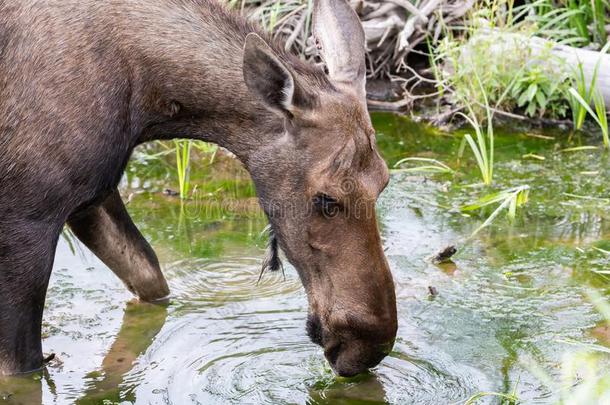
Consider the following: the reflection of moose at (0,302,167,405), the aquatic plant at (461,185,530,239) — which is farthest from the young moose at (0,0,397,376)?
the aquatic plant at (461,185,530,239)

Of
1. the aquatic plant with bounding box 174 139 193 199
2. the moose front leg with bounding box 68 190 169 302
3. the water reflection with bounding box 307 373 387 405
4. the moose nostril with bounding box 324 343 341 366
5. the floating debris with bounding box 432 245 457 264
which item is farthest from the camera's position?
the aquatic plant with bounding box 174 139 193 199

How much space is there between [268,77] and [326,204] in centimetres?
69

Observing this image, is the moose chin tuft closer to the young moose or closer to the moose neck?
the young moose

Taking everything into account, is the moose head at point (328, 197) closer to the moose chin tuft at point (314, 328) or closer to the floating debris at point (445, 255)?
the moose chin tuft at point (314, 328)

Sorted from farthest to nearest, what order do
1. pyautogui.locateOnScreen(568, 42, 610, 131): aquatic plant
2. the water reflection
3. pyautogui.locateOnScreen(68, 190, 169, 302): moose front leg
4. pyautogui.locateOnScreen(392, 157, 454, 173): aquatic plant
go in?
1. pyautogui.locateOnScreen(568, 42, 610, 131): aquatic plant
2. pyautogui.locateOnScreen(392, 157, 454, 173): aquatic plant
3. pyautogui.locateOnScreen(68, 190, 169, 302): moose front leg
4. the water reflection

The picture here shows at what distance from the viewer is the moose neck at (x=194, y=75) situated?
602 centimetres

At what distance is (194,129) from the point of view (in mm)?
6250

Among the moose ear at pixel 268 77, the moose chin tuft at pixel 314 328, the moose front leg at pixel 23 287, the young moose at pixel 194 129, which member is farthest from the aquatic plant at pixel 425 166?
the moose front leg at pixel 23 287

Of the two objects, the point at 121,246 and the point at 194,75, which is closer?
the point at 194,75

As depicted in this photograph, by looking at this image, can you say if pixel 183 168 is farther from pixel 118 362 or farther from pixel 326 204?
pixel 326 204

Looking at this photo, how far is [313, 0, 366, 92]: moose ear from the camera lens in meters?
6.09

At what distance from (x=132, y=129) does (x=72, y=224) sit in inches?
50.4

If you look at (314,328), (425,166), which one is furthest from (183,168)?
(314,328)

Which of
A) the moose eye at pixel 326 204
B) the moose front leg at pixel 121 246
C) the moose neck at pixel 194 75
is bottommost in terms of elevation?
the moose front leg at pixel 121 246
